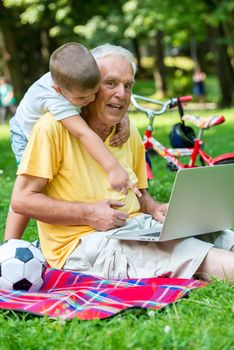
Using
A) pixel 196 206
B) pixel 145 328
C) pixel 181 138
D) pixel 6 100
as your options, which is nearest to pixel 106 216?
pixel 196 206

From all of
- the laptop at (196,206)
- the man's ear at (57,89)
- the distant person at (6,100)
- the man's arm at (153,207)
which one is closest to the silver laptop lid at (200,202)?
the laptop at (196,206)

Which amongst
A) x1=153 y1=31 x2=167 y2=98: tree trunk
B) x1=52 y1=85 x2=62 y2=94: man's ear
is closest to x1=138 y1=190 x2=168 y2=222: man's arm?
x1=52 y1=85 x2=62 y2=94: man's ear

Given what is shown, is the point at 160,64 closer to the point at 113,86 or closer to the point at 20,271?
the point at 113,86

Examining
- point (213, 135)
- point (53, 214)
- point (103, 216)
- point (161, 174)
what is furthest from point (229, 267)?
point (213, 135)

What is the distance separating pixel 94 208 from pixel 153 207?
1.95 ft

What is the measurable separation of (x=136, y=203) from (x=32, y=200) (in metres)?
0.65

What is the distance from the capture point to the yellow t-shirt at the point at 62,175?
4.15m

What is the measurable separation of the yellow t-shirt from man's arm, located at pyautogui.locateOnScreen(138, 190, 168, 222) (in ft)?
0.63

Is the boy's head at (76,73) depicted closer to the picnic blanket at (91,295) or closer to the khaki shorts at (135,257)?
the khaki shorts at (135,257)

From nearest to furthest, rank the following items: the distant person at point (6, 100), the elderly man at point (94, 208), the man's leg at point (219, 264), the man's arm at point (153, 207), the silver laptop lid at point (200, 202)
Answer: the silver laptop lid at point (200, 202)
the man's leg at point (219, 264)
the elderly man at point (94, 208)
the man's arm at point (153, 207)
the distant person at point (6, 100)

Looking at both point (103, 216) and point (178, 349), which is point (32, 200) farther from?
point (178, 349)

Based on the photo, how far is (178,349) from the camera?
2961mm

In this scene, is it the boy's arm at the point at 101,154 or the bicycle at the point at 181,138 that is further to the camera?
the bicycle at the point at 181,138

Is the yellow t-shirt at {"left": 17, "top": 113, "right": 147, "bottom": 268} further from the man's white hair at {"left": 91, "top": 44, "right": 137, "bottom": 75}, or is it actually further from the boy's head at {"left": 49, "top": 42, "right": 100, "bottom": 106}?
the man's white hair at {"left": 91, "top": 44, "right": 137, "bottom": 75}
